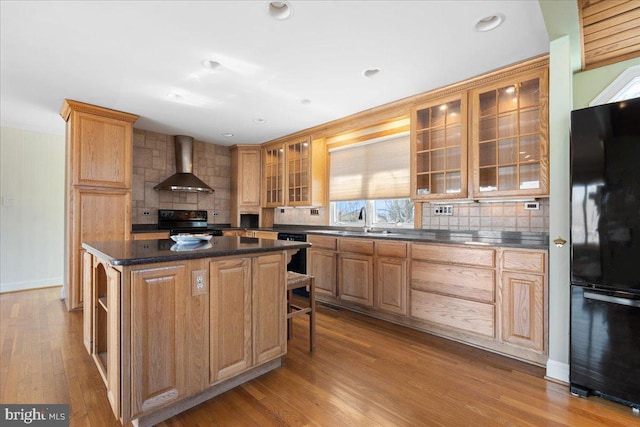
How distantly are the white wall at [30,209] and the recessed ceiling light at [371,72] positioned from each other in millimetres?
4999

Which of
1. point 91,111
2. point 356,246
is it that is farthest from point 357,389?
point 91,111

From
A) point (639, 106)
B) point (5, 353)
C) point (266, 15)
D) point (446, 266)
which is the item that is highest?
point (266, 15)

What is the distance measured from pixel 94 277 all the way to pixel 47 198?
375cm

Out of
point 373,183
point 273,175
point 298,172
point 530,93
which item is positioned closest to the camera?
point 530,93

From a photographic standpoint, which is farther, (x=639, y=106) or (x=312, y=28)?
(x=312, y=28)

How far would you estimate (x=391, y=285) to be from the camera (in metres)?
3.14

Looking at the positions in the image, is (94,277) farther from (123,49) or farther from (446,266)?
(446,266)

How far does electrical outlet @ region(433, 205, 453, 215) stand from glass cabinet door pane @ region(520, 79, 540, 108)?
3.76ft

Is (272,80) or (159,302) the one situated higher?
(272,80)

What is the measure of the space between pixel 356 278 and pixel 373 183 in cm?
137

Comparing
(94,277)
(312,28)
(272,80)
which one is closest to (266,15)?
(312,28)

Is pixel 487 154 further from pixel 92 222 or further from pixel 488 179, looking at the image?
pixel 92 222

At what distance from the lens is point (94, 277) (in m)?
2.14

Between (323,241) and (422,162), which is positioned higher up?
(422,162)
